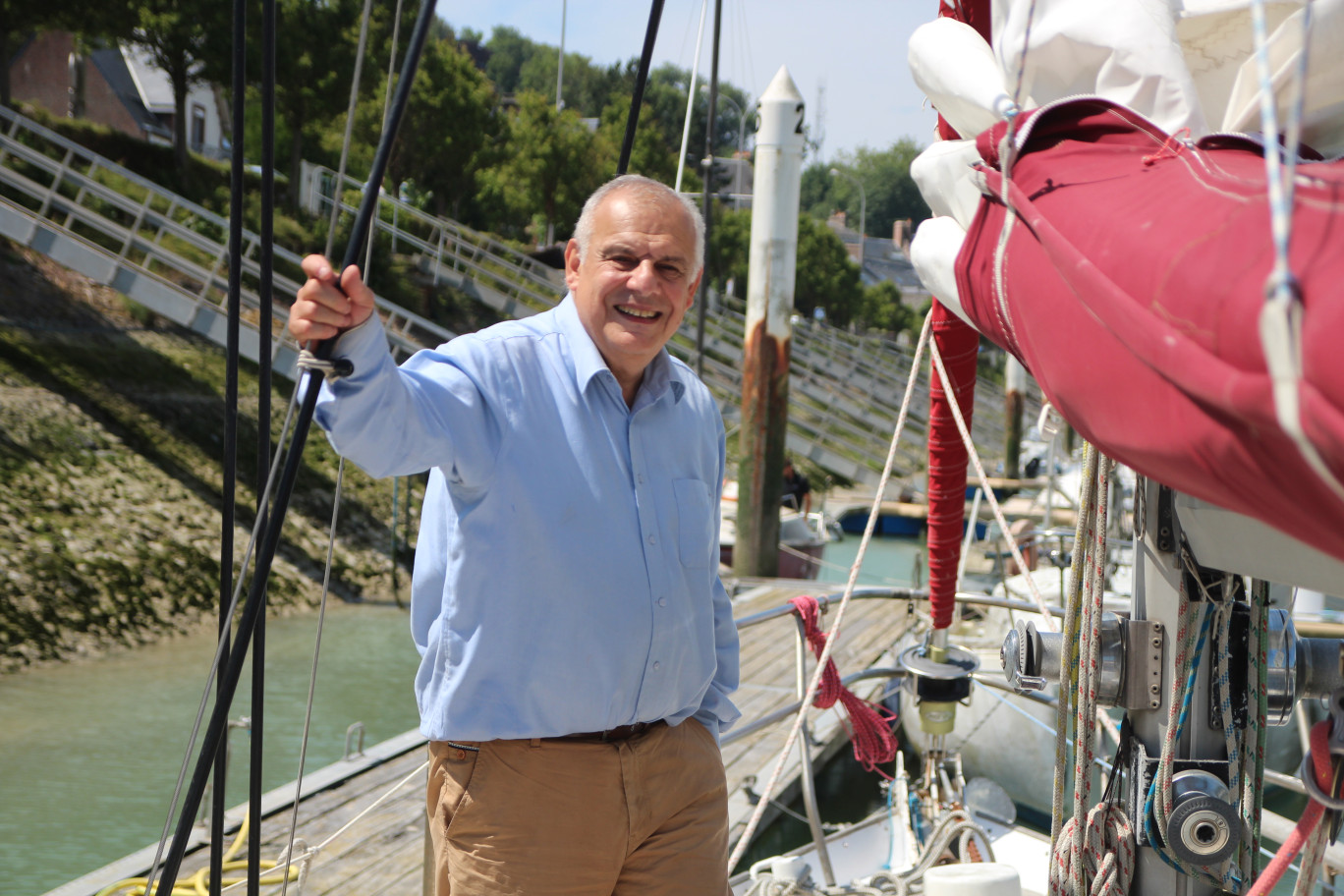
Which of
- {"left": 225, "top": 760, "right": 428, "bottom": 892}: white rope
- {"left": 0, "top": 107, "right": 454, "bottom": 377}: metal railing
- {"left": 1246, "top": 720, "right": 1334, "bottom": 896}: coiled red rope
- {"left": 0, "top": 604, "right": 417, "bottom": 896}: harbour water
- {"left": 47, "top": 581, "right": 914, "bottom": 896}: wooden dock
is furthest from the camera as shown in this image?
{"left": 0, "top": 107, "right": 454, "bottom": 377}: metal railing

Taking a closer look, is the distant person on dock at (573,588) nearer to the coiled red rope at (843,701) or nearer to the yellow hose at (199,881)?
the coiled red rope at (843,701)

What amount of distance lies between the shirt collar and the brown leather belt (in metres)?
0.60

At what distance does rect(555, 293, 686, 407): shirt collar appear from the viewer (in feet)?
6.80

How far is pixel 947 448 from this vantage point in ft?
10.3

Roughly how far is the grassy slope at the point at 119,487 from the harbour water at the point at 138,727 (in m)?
0.61

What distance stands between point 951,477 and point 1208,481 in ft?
6.52

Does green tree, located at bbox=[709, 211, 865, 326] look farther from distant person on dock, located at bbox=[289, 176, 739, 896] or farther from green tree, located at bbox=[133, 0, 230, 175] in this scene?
distant person on dock, located at bbox=[289, 176, 739, 896]

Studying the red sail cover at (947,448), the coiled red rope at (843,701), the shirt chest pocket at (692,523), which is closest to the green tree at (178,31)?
the coiled red rope at (843,701)

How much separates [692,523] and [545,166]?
29900 mm

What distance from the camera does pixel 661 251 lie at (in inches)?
82.0

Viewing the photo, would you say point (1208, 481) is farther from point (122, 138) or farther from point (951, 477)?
point (122, 138)

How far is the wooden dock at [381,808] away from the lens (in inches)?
170

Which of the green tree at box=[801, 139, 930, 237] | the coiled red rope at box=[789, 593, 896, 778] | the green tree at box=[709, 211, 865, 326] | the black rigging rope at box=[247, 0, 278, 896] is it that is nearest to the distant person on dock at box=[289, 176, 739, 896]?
the black rigging rope at box=[247, 0, 278, 896]

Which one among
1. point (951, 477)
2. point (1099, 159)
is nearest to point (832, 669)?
point (951, 477)
